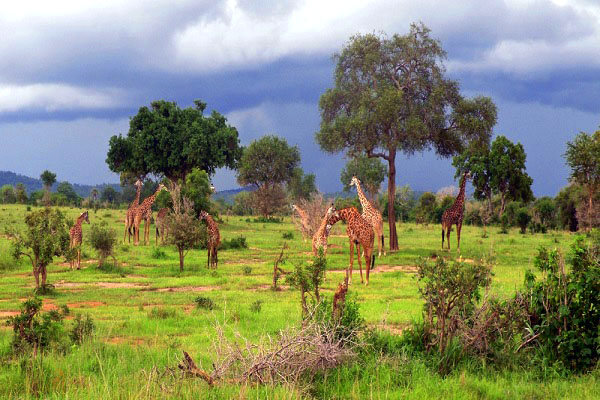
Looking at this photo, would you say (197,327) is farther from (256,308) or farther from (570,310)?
(570,310)

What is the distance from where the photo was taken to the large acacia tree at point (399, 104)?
29234 millimetres

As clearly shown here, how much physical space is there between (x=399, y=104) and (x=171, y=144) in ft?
97.3

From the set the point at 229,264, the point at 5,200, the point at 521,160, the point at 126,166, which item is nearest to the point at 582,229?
the point at 521,160

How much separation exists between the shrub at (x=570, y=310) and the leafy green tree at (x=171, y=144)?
148ft

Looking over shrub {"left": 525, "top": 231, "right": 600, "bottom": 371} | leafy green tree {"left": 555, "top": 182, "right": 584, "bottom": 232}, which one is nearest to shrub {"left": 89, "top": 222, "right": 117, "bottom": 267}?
shrub {"left": 525, "top": 231, "right": 600, "bottom": 371}

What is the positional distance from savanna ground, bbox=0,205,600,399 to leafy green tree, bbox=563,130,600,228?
72.0ft

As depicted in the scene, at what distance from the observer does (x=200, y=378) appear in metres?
7.29

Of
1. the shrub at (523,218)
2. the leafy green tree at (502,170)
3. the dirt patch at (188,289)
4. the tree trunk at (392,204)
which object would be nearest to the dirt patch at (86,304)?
the dirt patch at (188,289)

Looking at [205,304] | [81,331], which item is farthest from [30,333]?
[205,304]

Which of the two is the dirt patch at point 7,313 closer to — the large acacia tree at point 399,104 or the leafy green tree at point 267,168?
the large acacia tree at point 399,104

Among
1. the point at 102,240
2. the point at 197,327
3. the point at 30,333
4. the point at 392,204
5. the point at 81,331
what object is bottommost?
the point at 197,327

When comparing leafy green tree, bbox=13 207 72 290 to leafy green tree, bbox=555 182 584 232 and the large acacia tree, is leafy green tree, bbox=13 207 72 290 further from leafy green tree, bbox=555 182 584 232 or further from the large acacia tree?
leafy green tree, bbox=555 182 584 232

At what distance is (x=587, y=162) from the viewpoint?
44.9 meters

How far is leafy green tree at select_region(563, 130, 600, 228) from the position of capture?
Answer: 1752 inches
